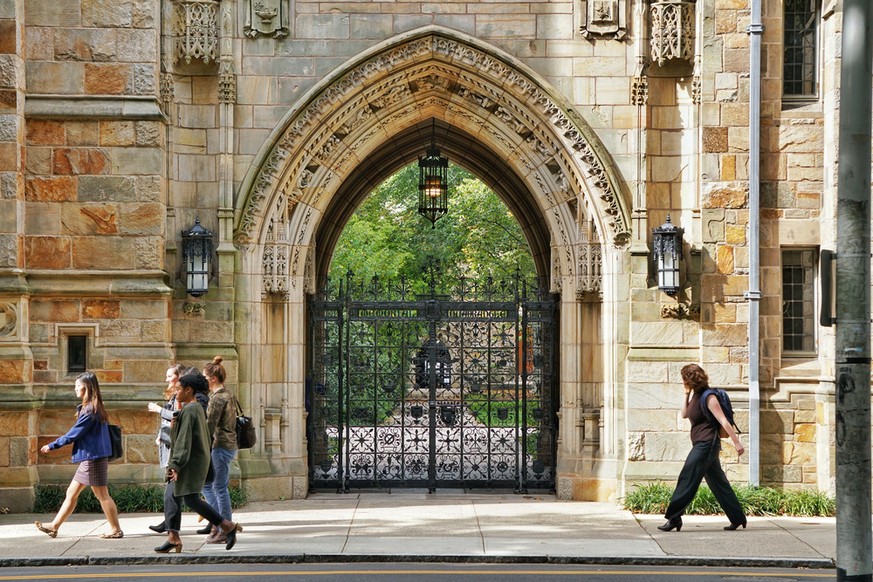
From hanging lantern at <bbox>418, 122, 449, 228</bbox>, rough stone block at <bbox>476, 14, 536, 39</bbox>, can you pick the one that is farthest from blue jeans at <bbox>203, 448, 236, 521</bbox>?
hanging lantern at <bbox>418, 122, 449, 228</bbox>

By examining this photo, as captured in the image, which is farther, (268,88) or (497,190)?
(497,190)

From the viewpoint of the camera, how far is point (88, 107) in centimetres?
1386

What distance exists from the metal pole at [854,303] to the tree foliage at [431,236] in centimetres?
2868

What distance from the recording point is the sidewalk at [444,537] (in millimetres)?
10852

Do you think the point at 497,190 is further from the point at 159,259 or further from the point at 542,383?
the point at 159,259

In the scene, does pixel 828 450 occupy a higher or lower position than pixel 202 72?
lower

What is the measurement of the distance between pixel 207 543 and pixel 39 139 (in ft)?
17.0

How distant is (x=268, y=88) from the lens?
1459cm

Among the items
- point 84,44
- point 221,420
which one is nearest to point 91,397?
point 221,420

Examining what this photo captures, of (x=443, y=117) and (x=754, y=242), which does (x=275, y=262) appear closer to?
(x=443, y=117)

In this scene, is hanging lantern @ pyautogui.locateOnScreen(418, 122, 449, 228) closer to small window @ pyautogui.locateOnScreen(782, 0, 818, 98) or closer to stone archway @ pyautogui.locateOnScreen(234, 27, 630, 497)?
stone archway @ pyautogui.locateOnScreen(234, 27, 630, 497)

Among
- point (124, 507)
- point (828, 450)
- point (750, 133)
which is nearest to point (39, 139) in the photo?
point (124, 507)

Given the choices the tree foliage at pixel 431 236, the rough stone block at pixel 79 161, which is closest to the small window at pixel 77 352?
the rough stone block at pixel 79 161

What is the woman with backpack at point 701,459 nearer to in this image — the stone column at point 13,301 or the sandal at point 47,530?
the sandal at point 47,530
